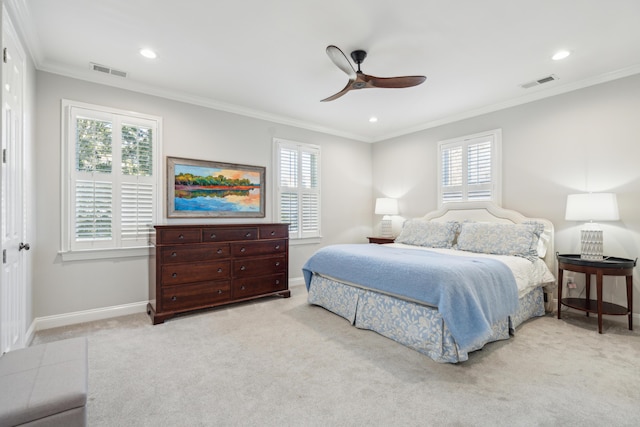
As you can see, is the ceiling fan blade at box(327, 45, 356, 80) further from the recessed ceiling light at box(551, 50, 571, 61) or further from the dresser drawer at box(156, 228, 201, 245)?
the dresser drawer at box(156, 228, 201, 245)

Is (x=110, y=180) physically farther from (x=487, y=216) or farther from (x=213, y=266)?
(x=487, y=216)

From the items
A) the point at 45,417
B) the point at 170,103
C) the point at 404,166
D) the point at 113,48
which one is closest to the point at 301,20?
the point at 113,48

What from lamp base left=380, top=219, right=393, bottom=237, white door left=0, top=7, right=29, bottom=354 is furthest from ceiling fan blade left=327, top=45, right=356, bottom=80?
lamp base left=380, top=219, right=393, bottom=237

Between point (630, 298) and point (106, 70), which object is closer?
point (630, 298)

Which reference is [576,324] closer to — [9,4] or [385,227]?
[385,227]

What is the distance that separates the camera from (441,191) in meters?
4.89

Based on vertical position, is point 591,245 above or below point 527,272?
above

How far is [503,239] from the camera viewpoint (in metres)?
3.62

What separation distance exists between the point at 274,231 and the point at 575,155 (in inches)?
150

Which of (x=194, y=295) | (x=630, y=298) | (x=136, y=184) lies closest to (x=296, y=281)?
(x=194, y=295)

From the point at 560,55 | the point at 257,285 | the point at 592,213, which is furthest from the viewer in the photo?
the point at 257,285

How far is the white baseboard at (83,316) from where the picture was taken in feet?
10.1

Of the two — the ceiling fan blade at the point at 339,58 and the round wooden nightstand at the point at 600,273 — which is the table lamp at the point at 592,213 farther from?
the ceiling fan blade at the point at 339,58

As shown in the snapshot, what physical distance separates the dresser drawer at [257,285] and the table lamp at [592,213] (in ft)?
11.5
